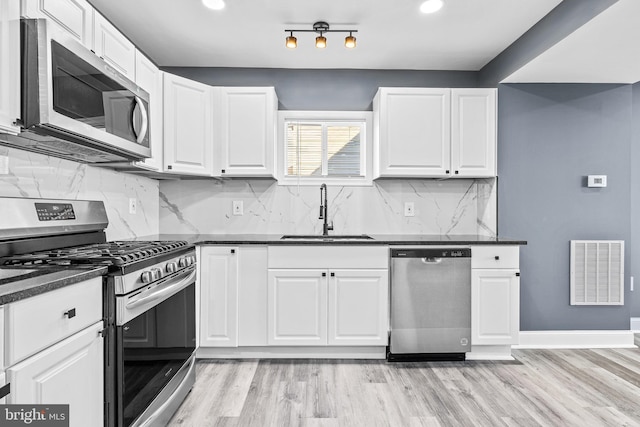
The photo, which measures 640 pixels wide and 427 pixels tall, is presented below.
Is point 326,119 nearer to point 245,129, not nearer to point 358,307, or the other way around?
point 245,129

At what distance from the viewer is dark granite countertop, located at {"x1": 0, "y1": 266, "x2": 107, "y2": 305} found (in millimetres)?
1012

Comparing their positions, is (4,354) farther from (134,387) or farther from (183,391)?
(183,391)

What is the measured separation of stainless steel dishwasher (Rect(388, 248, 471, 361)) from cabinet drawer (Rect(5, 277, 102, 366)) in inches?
77.4

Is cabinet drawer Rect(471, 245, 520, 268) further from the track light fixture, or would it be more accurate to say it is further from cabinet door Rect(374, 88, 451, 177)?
the track light fixture

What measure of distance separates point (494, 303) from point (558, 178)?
1.33 m

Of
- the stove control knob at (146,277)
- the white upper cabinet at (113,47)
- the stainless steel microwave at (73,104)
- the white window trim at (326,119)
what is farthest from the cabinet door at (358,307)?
the white upper cabinet at (113,47)

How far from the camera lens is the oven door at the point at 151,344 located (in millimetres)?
1488

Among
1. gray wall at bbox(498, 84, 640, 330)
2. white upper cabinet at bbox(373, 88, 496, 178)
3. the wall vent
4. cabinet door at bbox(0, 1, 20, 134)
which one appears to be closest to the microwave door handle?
cabinet door at bbox(0, 1, 20, 134)

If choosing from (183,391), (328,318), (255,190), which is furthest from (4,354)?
(255,190)

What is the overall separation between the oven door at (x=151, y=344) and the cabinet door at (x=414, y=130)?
1.90 metres

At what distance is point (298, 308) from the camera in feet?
8.96

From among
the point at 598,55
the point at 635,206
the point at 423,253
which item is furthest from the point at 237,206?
the point at 635,206

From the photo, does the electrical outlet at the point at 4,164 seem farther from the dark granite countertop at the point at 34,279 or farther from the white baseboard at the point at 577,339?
the white baseboard at the point at 577,339

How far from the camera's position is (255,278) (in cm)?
275
